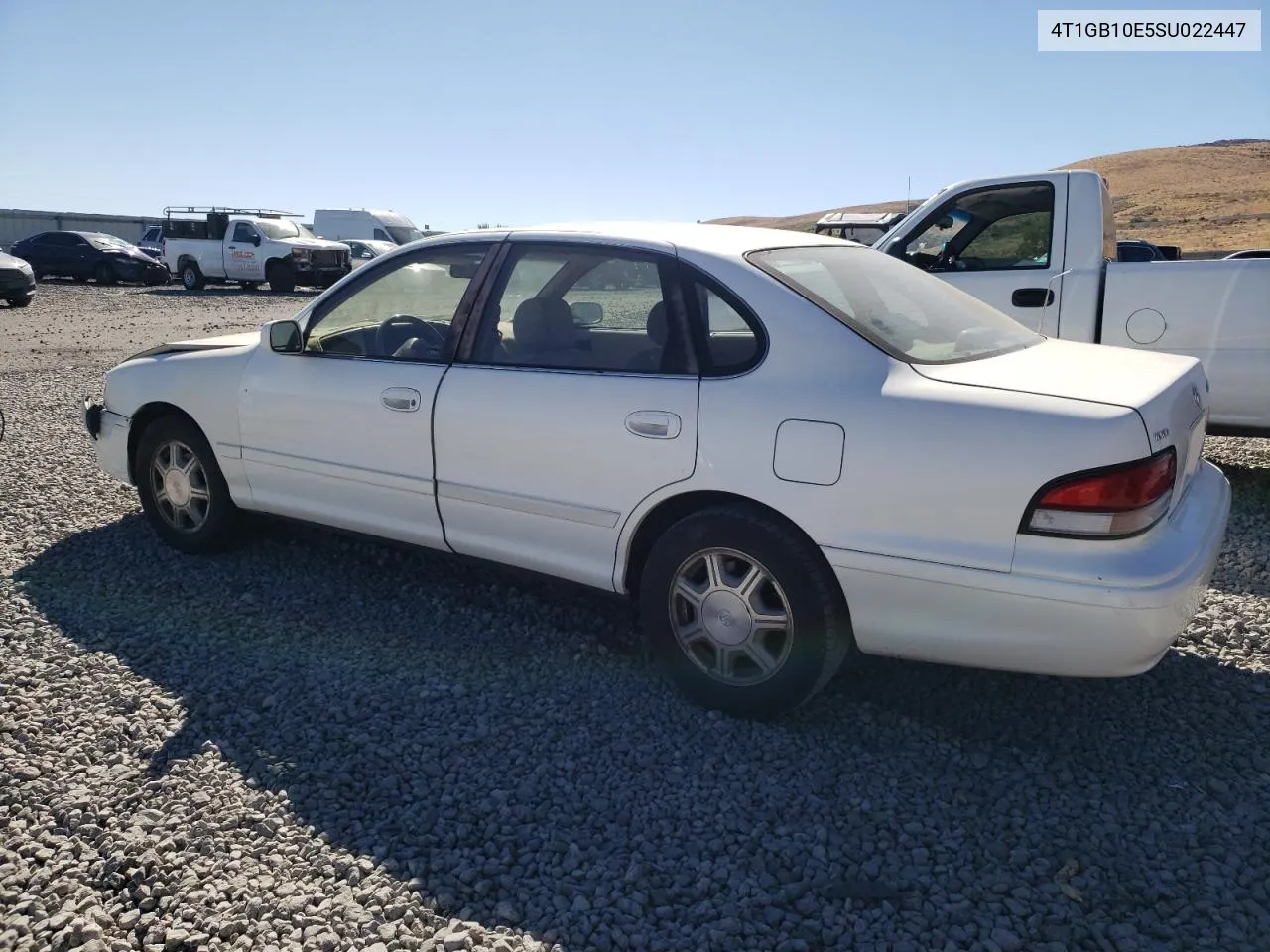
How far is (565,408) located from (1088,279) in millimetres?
3975

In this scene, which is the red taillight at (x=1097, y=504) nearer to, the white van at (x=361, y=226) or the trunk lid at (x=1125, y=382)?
the trunk lid at (x=1125, y=382)

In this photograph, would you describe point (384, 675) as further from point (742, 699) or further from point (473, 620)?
point (742, 699)

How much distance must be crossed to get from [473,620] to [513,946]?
1.93 m

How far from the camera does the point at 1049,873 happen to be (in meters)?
2.65

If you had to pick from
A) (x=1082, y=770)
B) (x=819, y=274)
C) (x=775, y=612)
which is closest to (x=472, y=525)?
(x=775, y=612)

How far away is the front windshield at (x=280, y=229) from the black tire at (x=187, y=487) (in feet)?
71.5

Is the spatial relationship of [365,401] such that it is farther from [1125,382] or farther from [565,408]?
[1125,382]

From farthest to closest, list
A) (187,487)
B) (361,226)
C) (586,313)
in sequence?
(361,226), (187,487), (586,313)

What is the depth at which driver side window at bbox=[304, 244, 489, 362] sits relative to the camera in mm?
4098

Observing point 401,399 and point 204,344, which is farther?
point 204,344

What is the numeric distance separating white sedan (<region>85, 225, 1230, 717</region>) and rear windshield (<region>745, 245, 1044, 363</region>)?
0.6 inches

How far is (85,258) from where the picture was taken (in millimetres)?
27656

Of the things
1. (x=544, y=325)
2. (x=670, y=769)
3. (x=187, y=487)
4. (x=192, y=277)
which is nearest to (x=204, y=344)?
(x=187, y=487)

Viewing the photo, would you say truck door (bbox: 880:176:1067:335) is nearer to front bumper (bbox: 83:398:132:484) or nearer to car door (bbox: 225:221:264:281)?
front bumper (bbox: 83:398:132:484)
